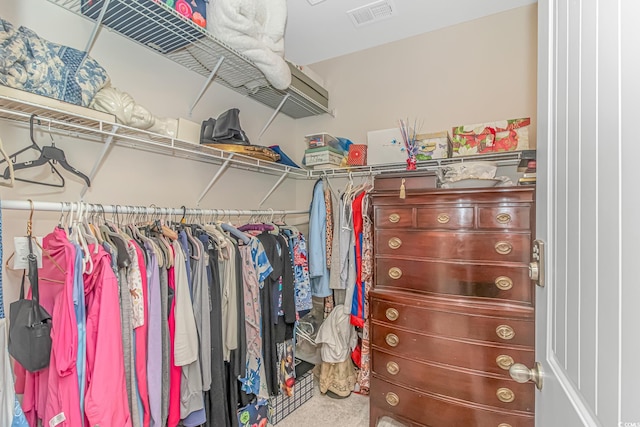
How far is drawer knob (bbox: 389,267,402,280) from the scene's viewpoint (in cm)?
177

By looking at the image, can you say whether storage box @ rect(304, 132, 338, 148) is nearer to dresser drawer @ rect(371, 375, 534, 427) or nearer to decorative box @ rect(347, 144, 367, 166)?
decorative box @ rect(347, 144, 367, 166)

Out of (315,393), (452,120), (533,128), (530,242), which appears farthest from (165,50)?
(315,393)

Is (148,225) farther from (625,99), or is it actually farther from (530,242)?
(530,242)

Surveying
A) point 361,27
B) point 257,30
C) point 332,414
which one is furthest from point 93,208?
point 361,27

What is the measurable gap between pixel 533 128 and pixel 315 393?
2396 millimetres

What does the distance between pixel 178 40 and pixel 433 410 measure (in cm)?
237

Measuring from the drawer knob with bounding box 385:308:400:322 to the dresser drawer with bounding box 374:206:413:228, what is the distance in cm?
48

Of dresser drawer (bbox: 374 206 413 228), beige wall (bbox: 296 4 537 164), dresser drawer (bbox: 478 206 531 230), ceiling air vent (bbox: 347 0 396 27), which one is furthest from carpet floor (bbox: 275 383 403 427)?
ceiling air vent (bbox: 347 0 396 27)

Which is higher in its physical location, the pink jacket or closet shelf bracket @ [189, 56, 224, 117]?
closet shelf bracket @ [189, 56, 224, 117]

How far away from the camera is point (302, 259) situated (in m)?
2.21

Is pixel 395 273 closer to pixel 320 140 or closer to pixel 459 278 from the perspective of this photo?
pixel 459 278

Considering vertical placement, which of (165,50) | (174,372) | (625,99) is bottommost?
(174,372)

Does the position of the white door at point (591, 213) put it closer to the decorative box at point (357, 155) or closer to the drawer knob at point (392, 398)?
the drawer knob at point (392, 398)

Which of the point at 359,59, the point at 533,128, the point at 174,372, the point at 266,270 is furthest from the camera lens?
the point at 359,59
